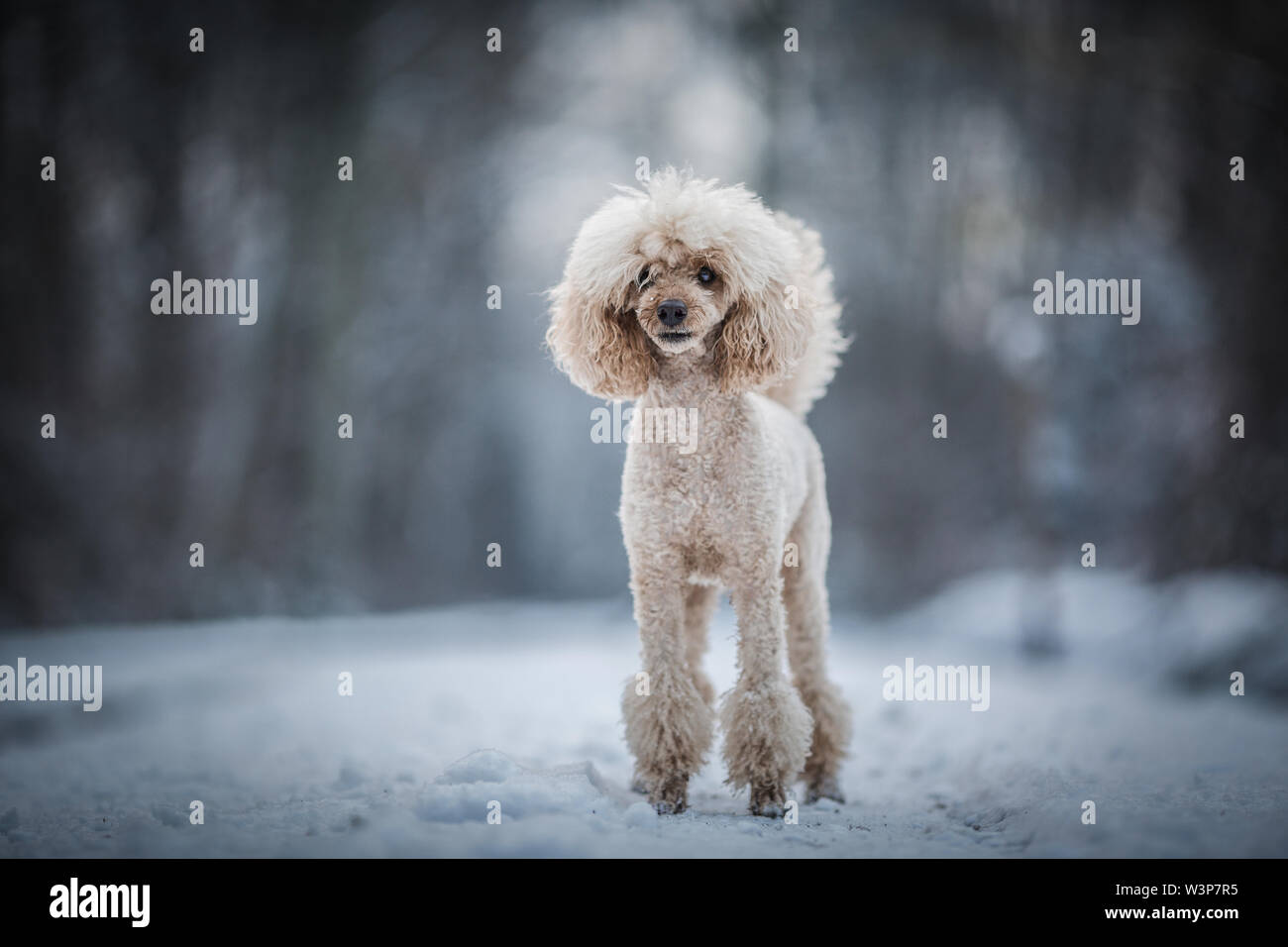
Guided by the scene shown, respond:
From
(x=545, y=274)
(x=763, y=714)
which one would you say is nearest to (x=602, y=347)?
(x=763, y=714)

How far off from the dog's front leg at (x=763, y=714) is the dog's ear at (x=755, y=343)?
654mm

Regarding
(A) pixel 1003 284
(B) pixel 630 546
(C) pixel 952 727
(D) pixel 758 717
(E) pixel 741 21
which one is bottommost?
(C) pixel 952 727

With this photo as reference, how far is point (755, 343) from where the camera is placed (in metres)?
3.01

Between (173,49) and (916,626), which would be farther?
(916,626)

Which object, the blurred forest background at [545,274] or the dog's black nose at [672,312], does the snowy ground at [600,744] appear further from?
the dog's black nose at [672,312]

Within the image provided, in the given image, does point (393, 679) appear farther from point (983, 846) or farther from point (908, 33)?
point (908, 33)

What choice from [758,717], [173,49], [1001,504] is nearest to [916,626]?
[1001,504]

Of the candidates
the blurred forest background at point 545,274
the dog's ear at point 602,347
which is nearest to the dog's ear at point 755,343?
the dog's ear at point 602,347

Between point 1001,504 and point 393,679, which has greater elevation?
point 1001,504

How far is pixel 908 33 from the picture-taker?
24.8 feet

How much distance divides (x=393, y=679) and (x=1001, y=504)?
4872 millimetres

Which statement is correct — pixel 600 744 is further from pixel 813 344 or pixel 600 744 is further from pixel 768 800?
pixel 813 344

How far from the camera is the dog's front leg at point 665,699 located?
306 centimetres

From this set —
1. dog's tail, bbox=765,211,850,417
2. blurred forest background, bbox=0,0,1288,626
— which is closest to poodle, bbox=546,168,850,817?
dog's tail, bbox=765,211,850,417
